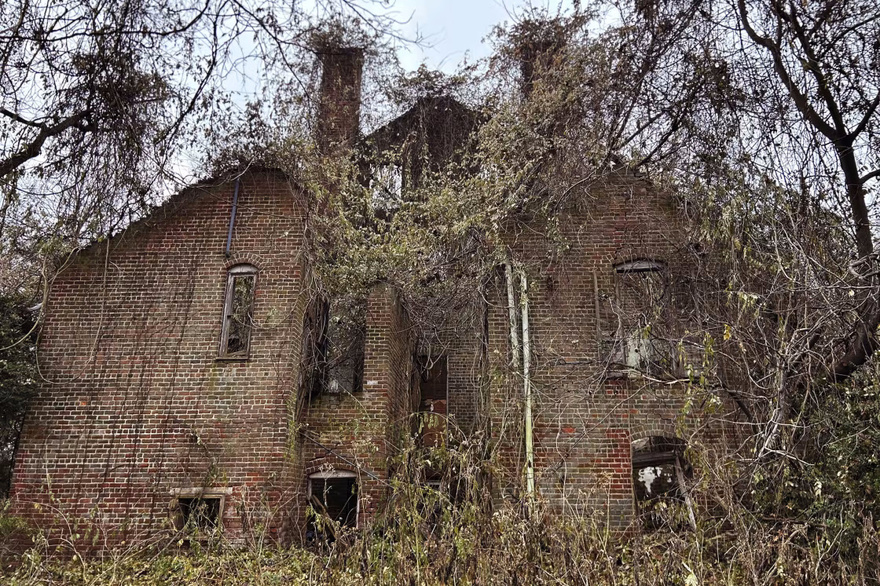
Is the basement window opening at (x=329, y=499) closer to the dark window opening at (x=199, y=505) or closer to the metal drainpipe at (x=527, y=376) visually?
the dark window opening at (x=199, y=505)

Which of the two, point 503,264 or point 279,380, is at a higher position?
point 503,264

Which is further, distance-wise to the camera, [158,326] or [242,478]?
[158,326]

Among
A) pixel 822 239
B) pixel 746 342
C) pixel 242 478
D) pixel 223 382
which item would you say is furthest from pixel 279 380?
pixel 822 239

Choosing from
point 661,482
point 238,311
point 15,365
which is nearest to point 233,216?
point 238,311

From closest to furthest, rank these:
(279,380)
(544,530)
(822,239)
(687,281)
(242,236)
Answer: (544,530)
(822,239)
(687,281)
(279,380)
(242,236)

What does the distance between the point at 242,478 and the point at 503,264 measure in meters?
5.11

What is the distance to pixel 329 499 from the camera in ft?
43.7

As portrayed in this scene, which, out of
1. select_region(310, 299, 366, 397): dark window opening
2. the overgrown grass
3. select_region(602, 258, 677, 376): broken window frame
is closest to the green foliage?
the overgrown grass

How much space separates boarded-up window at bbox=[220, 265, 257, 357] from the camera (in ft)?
34.7

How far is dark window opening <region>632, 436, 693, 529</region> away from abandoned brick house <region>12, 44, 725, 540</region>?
0.11 metres

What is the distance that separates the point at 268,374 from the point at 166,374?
1.64 metres

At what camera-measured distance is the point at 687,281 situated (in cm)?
962

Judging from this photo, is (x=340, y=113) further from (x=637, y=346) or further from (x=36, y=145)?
(x=637, y=346)

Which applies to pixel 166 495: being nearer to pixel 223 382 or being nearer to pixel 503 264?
pixel 223 382
